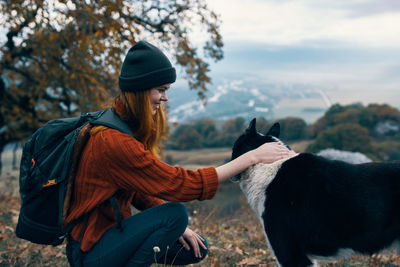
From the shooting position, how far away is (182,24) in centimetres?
1013

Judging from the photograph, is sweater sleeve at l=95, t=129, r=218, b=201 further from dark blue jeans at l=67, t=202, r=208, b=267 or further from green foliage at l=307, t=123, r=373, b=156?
green foliage at l=307, t=123, r=373, b=156

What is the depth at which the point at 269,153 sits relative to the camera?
2.71 metres

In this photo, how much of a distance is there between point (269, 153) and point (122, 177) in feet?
3.95

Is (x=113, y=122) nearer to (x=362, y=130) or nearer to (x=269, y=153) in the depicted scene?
(x=269, y=153)

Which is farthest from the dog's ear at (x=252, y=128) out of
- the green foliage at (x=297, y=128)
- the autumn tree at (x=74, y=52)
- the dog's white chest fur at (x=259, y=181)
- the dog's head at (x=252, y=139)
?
the green foliage at (x=297, y=128)

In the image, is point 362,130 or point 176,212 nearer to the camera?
point 176,212

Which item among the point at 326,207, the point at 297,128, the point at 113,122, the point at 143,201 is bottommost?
the point at 297,128

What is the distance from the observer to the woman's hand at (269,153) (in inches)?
105

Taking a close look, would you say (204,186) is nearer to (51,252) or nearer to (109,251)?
(109,251)

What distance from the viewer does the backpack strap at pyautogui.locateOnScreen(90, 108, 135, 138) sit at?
236 cm

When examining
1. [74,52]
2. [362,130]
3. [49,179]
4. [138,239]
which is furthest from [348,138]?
[49,179]

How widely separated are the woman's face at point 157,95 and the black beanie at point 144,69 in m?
0.06

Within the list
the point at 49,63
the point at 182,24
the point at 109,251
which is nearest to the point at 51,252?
the point at 109,251

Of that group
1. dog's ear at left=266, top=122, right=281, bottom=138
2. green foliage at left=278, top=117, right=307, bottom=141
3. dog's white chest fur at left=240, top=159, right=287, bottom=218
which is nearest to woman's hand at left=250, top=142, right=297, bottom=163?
dog's white chest fur at left=240, top=159, right=287, bottom=218
